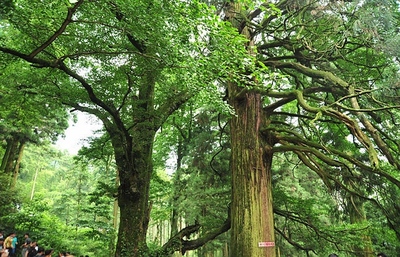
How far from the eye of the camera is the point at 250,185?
3.98 meters

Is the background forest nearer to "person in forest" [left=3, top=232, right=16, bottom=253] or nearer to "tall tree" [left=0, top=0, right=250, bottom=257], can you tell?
"tall tree" [left=0, top=0, right=250, bottom=257]

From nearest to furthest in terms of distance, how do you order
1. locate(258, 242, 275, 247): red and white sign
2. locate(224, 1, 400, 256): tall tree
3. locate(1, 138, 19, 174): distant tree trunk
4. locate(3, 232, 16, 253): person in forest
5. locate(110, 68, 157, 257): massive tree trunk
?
locate(224, 1, 400, 256): tall tree, locate(258, 242, 275, 247): red and white sign, locate(110, 68, 157, 257): massive tree trunk, locate(3, 232, 16, 253): person in forest, locate(1, 138, 19, 174): distant tree trunk

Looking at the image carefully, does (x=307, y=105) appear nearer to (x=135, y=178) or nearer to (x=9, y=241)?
(x=135, y=178)

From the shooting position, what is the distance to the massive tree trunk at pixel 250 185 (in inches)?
147

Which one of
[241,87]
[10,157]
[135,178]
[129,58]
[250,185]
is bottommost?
[250,185]

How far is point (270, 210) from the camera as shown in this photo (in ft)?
13.0

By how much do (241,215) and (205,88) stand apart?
77.3 inches

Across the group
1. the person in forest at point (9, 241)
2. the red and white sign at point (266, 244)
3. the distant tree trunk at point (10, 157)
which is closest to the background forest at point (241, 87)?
the red and white sign at point (266, 244)

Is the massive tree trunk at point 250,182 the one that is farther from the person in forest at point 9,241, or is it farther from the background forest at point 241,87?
the person in forest at point 9,241

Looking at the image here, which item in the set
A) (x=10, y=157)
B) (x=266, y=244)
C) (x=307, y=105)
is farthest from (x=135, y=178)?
(x=10, y=157)

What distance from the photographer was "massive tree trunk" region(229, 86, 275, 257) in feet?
12.3

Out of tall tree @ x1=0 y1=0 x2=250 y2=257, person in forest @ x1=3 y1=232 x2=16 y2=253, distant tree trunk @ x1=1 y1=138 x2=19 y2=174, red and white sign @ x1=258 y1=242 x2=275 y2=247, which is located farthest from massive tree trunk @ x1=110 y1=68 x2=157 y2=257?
distant tree trunk @ x1=1 y1=138 x2=19 y2=174

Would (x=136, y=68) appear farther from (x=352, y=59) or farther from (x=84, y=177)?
(x=84, y=177)

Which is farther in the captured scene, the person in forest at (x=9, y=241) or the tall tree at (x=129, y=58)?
the person in forest at (x=9, y=241)
